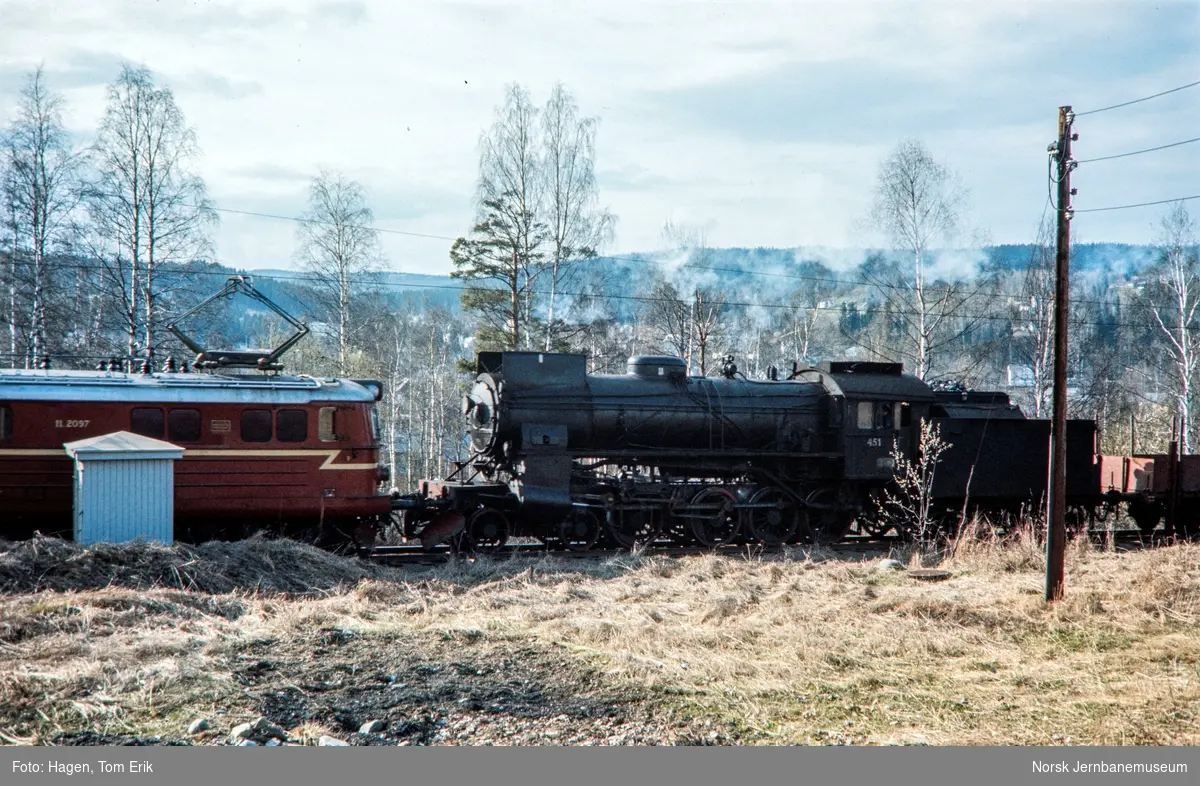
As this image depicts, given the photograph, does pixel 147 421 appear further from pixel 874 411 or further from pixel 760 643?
pixel 874 411

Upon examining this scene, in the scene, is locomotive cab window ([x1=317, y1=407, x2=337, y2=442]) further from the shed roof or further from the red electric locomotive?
the shed roof

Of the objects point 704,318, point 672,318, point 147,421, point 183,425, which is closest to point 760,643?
point 183,425

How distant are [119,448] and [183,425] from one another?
161 cm

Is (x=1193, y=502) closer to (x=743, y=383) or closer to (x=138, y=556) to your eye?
(x=743, y=383)

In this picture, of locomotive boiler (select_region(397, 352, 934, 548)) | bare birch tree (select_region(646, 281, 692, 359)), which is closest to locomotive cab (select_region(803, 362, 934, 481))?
locomotive boiler (select_region(397, 352, 934, 548))

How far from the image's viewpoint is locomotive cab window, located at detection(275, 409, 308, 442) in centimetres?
1388

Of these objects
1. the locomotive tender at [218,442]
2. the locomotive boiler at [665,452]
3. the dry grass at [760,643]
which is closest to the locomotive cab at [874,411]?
the locomotive boiler at [665,452]

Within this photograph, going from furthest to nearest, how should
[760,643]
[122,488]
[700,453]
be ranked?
[700,453] < [122,488] < [760,643]

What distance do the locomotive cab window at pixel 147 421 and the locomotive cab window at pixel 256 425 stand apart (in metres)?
1.10

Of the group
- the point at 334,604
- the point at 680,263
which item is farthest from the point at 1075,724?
the point at 680,263

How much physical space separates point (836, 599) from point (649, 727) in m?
4.82

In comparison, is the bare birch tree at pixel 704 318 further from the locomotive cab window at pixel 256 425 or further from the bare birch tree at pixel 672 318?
the locomotive cab window at pixel 256 425

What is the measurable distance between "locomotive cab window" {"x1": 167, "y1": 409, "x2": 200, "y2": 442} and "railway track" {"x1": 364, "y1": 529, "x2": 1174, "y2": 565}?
10.3ft

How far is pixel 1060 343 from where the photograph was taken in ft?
33.8
